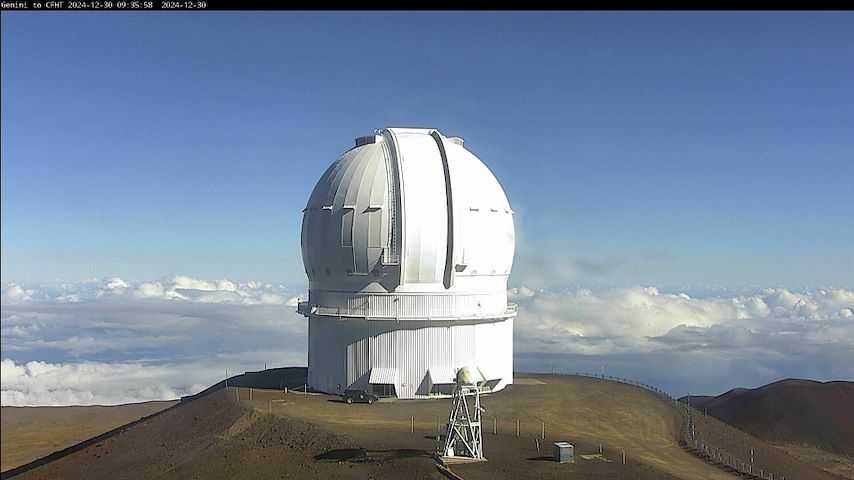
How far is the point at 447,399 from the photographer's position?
36906mm

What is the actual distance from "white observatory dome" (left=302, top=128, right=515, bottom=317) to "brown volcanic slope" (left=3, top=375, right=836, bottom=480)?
5.68 m

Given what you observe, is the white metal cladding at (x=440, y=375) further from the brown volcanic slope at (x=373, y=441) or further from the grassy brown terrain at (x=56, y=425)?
the grassy brown terrain at (x=56, y=425)

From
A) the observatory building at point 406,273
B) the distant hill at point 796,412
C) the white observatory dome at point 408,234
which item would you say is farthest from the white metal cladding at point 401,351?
the distant hill at point 796,412

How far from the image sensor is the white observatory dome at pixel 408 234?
37250 mm

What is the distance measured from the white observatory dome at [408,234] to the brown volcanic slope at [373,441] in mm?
5684

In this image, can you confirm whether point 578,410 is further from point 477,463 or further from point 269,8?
point 269,8

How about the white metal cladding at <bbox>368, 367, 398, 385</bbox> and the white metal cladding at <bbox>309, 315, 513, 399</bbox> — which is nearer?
the white metal cladding at <bbox>368, 367, 398, 385</bbox>

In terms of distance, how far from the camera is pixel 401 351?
37125 mm

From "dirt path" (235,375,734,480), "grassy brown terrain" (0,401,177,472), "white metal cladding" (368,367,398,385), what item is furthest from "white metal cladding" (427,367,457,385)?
"grassy brown terrain" (0,401,177,472)

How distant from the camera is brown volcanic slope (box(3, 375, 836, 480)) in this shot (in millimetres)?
25094

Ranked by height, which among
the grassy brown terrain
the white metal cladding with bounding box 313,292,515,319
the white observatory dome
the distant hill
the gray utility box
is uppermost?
the white observatory dome

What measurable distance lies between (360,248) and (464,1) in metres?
27.6

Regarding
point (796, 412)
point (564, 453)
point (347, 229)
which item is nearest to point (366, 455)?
point (564, 453)

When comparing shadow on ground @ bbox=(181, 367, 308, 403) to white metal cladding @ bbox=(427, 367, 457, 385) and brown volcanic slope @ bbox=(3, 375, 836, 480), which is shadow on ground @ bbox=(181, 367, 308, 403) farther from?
white metal cladding @ bbox=(427, 367, 457, 385)
